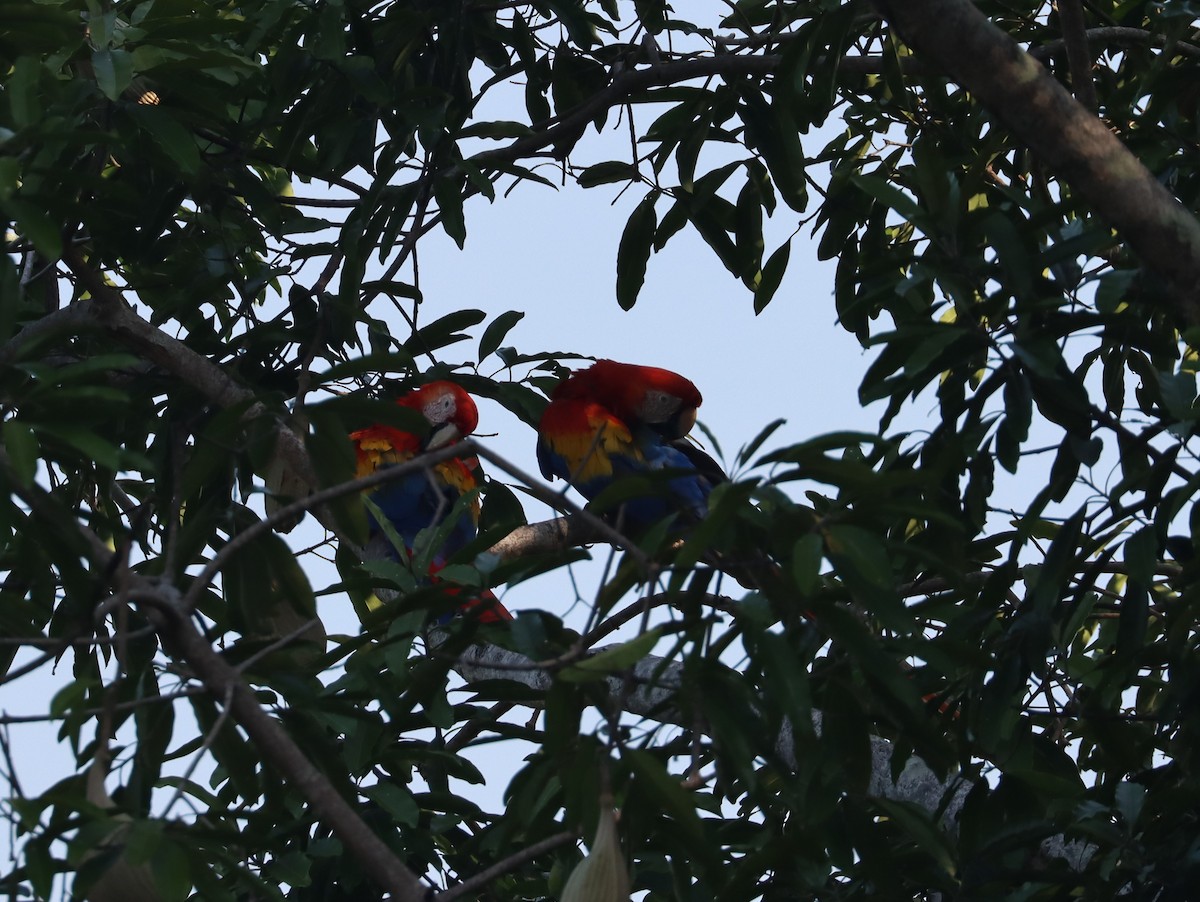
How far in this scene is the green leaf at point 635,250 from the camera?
3002 mm

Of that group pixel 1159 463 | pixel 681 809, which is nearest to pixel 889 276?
pixel 1159 463

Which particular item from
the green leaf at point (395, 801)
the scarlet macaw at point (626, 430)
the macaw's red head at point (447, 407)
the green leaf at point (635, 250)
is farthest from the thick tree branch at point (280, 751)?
the macaw's red head at point (447, 407)

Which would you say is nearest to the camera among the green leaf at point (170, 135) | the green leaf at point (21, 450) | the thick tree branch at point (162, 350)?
the green leaf at point (21, 450)

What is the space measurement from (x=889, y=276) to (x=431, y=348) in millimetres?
1231

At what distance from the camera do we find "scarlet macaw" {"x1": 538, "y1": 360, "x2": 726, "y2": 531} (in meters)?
3.63

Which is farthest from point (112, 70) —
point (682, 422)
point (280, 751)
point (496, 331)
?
point (682, 422)

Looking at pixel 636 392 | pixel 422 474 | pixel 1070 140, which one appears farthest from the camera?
pixel 636 392

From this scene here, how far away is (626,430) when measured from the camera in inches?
149

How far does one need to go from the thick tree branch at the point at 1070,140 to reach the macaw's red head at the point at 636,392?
7.07 feet

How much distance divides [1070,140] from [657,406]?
7.47 ft

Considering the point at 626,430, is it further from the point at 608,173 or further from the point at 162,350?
the point at 162,350

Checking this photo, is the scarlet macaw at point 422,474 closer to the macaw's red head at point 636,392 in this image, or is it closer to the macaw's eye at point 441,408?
the macaw's eye at point 441,408

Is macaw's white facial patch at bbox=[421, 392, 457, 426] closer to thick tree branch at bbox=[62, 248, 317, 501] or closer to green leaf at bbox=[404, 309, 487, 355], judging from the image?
green leaf at bbox=[404, 309, 487, 355]

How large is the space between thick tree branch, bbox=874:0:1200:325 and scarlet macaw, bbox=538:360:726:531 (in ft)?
5.56
